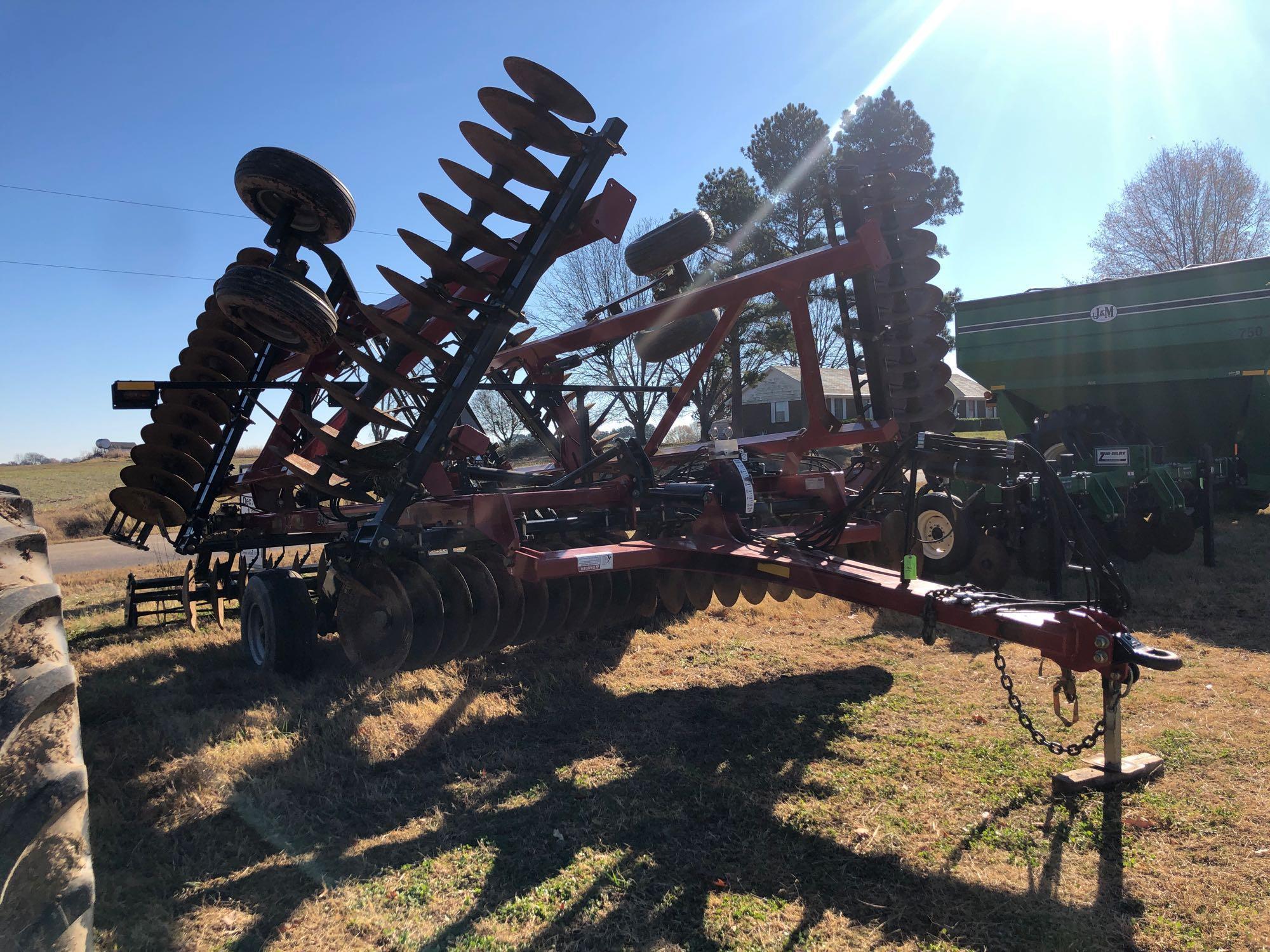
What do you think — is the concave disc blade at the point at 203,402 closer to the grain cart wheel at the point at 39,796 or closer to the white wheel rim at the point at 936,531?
the grain cart wheel at the point at 39,796

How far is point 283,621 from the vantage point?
5.13m

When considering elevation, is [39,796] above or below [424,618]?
above

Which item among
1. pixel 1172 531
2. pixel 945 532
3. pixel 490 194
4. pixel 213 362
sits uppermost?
pixel 490 194

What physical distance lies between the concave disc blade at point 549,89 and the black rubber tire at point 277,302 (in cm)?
150

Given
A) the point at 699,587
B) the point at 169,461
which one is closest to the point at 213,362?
the point at 169,461

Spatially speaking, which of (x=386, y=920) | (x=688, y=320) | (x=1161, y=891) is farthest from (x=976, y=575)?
(x=386, y=920)

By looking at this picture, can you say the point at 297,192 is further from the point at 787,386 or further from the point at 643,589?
the point at 787,386

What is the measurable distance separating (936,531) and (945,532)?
114 millimetres

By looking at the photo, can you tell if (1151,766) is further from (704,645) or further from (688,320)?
(688,320)

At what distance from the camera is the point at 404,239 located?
14.4 ft

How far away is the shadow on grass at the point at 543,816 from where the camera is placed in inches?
102

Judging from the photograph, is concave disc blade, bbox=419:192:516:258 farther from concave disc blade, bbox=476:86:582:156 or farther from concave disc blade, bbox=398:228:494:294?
concave disc blade, bbox=476:86:582:156

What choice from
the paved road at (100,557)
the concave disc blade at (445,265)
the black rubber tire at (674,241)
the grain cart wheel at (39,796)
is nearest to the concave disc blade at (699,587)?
the black rubber tire at (674,241)

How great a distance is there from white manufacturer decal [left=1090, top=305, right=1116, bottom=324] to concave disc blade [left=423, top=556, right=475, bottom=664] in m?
8.70
